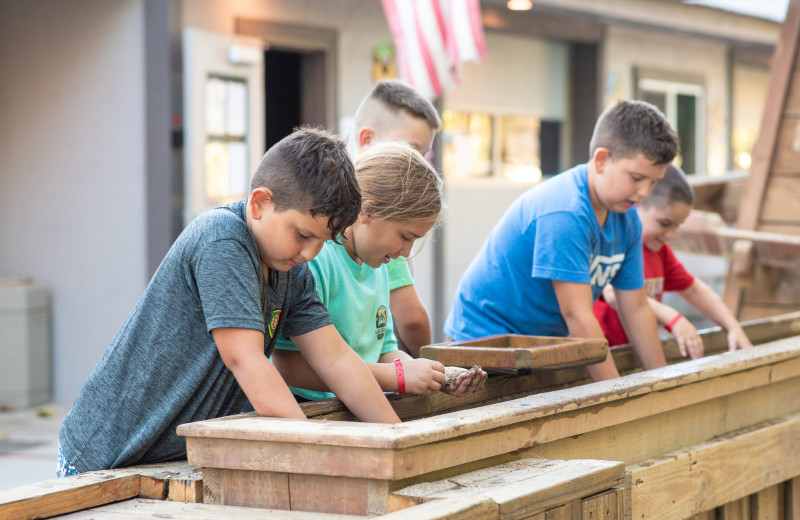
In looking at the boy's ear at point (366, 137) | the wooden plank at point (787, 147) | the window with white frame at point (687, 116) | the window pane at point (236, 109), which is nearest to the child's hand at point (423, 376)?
the boy's ear at point (366, 137)

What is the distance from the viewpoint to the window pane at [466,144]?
9.23 meters

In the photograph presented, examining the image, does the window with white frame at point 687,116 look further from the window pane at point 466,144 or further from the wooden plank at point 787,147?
the wooden plank at point 787,147

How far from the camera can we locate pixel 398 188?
2.29 meters

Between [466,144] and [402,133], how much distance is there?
6.41m

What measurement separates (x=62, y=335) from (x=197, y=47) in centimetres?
219

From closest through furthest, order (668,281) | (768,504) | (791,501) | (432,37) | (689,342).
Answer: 1. (768,504)
2. (791,501)
3. (689,342)
4. (668,281)
5. (432,37)

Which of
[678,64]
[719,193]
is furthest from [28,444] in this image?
[678,64]

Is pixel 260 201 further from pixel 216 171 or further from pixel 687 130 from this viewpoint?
pixel 687 130

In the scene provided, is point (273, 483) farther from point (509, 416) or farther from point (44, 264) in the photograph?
point (44, 264)

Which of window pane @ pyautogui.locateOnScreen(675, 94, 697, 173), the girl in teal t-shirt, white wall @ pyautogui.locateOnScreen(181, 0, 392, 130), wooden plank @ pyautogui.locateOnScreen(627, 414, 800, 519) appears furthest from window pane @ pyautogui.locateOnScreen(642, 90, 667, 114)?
the girl in teal t-shirt

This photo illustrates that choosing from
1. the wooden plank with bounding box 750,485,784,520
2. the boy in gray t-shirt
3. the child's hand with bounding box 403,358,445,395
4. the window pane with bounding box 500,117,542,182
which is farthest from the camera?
the window pane with bounding box 500,117,542,182

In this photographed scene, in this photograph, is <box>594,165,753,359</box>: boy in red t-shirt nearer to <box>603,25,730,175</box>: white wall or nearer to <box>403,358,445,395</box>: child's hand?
<box>403,358,445,395</box>: child's hand

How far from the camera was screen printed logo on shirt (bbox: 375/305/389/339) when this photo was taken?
97.3 inches

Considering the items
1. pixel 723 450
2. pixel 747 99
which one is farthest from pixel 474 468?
pixel 747 99
